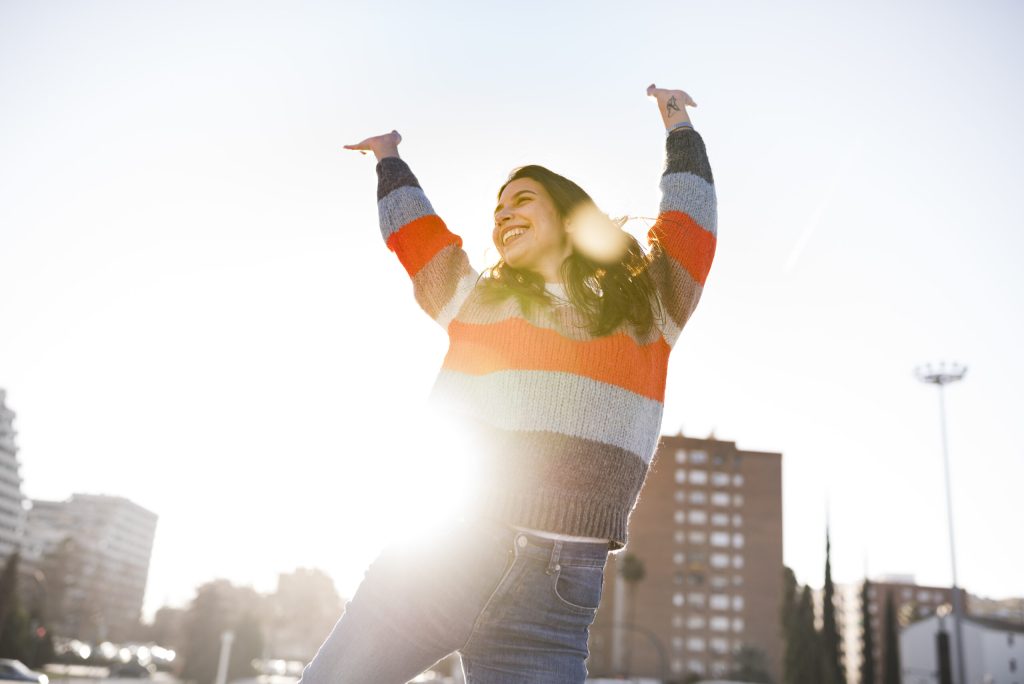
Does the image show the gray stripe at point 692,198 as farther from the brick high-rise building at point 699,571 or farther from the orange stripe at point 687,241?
the brick high-rise building at point 699,571

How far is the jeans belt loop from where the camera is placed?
184 centimetres

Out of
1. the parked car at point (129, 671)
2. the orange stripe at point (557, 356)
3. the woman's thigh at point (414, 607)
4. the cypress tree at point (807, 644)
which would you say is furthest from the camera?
the cypress tree at point (807, 644)

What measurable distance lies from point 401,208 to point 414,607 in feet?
3.95

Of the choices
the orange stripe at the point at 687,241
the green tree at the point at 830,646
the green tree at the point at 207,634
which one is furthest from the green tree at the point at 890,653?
the orange stripe at the point at 687,241

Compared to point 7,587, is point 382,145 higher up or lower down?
higher up

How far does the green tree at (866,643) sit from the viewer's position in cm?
6103

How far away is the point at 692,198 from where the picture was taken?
2377mm

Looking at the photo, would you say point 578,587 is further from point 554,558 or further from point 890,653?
point 890,653

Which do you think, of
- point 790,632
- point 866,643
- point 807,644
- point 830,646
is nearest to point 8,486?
point 790,632

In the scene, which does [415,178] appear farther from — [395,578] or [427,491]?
A: [395,578]

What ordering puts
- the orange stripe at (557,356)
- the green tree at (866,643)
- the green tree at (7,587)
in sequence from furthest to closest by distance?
the green tree at (866,643), the green tree at (7,587), the orange stripe at (557,356)

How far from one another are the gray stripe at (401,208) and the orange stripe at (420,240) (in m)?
0.02

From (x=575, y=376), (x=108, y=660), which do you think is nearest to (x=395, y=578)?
(x=575, y=376)

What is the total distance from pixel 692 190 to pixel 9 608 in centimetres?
5049
